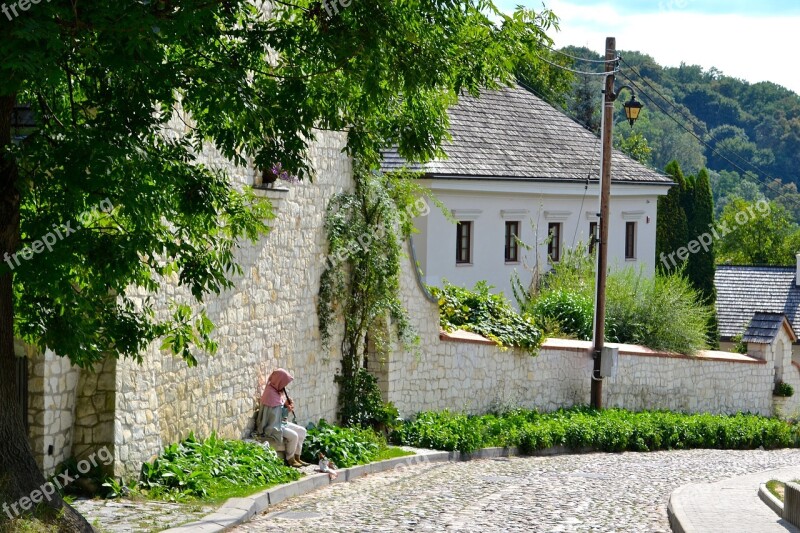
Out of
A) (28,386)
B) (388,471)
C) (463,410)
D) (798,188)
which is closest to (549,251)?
(463,410)

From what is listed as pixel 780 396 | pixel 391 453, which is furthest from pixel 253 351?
pixel 780 396

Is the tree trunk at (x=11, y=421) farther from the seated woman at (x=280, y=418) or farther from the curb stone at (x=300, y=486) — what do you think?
the seated woman at (x=280, y=418)

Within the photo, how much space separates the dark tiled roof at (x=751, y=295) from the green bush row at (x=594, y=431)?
1829 cm

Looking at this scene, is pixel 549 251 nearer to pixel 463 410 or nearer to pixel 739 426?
pixel 739 426

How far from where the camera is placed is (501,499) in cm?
1293

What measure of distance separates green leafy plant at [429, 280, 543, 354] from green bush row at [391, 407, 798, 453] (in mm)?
1433

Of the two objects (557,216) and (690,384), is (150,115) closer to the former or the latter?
(690,384)

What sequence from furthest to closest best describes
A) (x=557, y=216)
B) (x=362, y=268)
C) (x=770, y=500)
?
(x=557, y=216), (x=362, y=268), (x=770, y=500)

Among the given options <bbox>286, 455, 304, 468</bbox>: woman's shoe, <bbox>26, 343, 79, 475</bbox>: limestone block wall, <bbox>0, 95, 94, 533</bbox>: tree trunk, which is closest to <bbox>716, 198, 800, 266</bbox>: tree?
<bbox>286, 455, 304, 468</bbox>: woman's shoe

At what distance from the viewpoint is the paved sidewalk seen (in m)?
10.5

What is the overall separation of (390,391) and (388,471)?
9.63 feet

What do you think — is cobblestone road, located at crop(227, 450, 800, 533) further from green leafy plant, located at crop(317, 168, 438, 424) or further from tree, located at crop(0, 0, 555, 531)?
tree, located at crop(0, 0, 555, 531)

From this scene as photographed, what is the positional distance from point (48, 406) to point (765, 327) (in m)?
22.9

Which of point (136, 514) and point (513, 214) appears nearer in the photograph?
point (136, 514)
